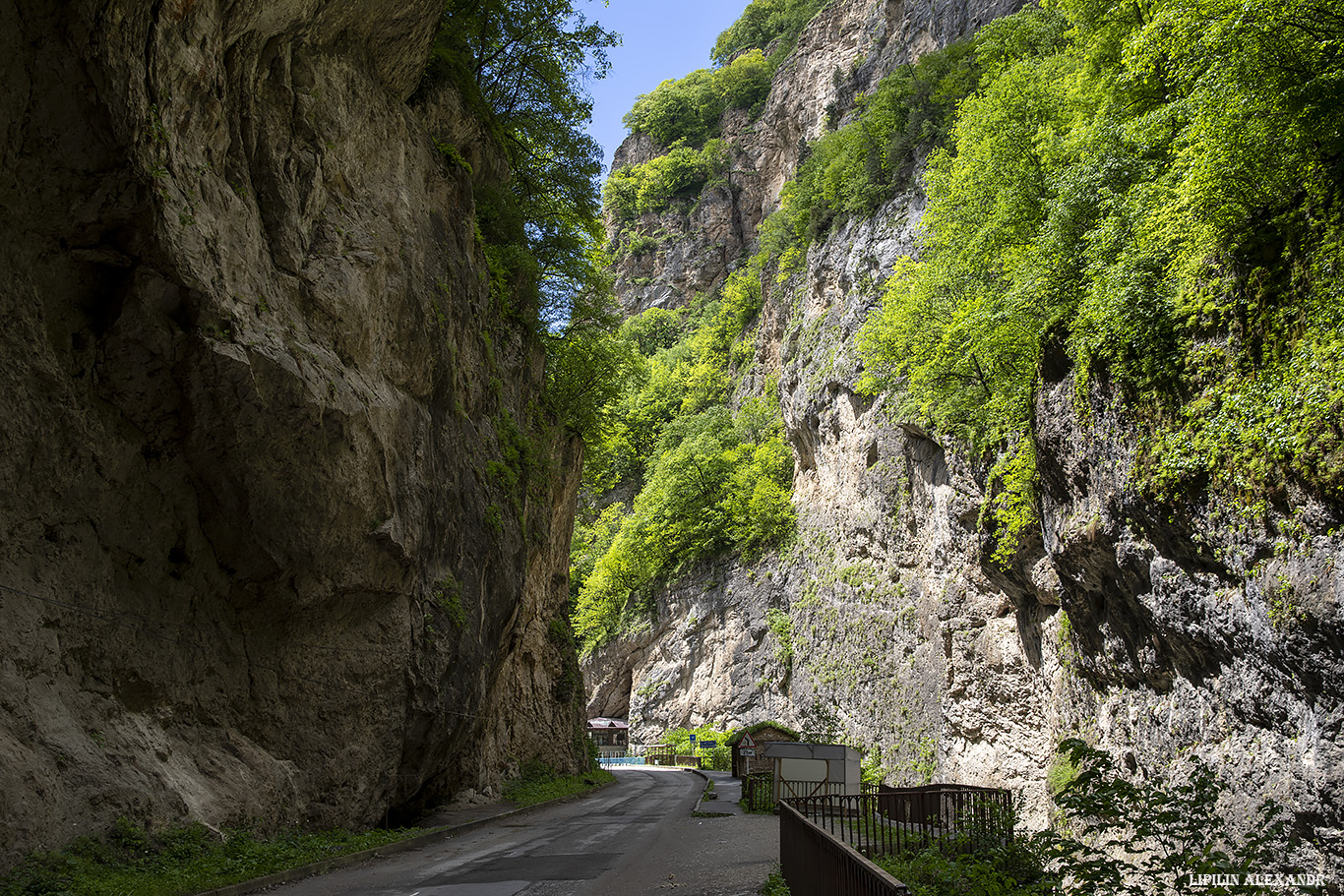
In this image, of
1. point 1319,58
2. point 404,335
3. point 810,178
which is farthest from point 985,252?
point 810,178

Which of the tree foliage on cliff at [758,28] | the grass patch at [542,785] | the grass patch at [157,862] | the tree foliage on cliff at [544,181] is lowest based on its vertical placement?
the grass patch at [542,785]

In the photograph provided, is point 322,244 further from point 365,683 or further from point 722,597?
point 722,597

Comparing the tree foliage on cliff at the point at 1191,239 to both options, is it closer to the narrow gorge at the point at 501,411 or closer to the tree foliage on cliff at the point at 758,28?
the narrow gorge at the point at 501,411

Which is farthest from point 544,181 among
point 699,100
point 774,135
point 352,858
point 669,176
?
point 699,100

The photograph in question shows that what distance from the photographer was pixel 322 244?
13.9 meters

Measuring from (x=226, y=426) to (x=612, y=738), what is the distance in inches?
1689

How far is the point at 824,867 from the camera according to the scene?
20.4ft

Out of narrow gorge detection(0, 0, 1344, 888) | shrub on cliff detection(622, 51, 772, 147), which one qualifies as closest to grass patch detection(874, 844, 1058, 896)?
narrow gorge detection(0, 0, 1344, 888)

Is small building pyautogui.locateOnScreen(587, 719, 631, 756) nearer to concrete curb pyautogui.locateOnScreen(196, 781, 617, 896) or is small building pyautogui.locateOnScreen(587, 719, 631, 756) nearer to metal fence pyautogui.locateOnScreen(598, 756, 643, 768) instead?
metal fence pyautogui.locateOnScreen(598, 756, 643, 768)

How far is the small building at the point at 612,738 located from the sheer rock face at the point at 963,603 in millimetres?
974

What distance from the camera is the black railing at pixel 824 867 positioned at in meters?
4.51

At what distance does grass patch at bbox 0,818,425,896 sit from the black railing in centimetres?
623

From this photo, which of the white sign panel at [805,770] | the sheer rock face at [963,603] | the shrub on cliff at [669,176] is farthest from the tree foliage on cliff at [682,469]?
the white sign panel at [805,770]

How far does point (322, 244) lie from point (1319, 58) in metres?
16.0
